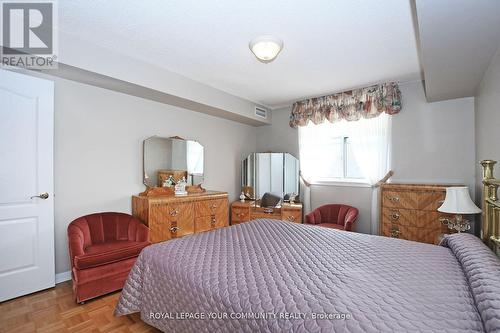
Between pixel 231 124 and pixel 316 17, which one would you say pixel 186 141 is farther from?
pixel 316 17

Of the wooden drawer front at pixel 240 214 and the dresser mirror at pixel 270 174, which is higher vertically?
the dresser mirror at pixel 270 174

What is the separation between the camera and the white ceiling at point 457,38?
58.5 inches

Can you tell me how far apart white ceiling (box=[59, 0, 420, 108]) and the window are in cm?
80

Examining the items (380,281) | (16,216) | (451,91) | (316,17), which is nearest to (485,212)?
(380,281)

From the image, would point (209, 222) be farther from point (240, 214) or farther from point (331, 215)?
point (331, 215)

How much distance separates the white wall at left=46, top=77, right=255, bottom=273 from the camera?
276 cm

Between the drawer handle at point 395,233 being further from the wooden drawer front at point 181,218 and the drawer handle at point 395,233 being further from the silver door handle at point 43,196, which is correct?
the silver door handle at point 43,196

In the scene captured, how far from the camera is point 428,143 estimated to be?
3.40 meters

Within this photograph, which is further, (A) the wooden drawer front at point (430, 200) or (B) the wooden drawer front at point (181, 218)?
(B) the wooden drawer front at point (181, 218)

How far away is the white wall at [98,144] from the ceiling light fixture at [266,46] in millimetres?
1977

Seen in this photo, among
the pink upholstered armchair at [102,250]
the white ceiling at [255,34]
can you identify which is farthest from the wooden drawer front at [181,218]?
the white ceiling at [255,34]

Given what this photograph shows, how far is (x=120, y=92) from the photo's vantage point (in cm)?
319

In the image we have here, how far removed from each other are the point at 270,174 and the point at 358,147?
5.27 ft

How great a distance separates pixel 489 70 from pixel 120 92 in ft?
13.1
